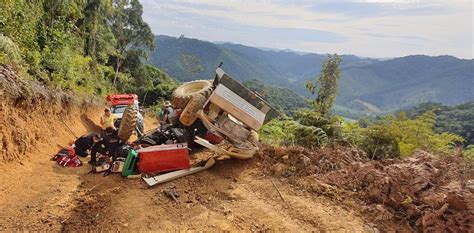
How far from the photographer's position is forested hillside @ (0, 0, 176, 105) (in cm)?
1060

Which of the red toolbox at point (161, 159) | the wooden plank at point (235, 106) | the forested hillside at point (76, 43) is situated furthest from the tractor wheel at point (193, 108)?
the forested hillside at point (76, 43)

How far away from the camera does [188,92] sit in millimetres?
10836

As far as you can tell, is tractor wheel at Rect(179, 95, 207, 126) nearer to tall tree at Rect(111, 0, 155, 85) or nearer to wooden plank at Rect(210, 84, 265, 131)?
wooden plank at Rect(210, 84, 265, 131)

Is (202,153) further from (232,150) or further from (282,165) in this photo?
(282,165)

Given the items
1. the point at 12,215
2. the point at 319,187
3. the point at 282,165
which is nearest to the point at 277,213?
the point at 319,187

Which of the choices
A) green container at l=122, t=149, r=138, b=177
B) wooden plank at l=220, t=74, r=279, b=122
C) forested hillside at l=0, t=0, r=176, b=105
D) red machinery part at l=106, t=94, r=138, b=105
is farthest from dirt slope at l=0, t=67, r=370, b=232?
red machinery part at l=106, t=94, r=138, b=105

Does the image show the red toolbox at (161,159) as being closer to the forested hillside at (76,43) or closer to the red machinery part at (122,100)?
the forested hillside at (76,43)

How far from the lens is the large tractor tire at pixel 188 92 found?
9273 millimetres

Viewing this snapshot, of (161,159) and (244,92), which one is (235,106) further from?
(161,159)

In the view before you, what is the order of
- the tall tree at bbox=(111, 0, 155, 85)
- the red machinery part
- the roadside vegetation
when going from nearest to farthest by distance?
the roadside vegetation
the red machinery part
the tall tree at bbox=(111, 0, 155, 85)

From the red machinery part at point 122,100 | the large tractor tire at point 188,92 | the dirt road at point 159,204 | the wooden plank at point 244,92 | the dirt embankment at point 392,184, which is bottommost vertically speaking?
the dirt road at point 159,204

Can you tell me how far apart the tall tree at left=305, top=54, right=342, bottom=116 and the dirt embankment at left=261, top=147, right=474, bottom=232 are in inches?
844

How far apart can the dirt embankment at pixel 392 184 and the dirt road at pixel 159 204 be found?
391mm

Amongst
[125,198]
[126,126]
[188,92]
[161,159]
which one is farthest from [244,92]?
[126,126]
